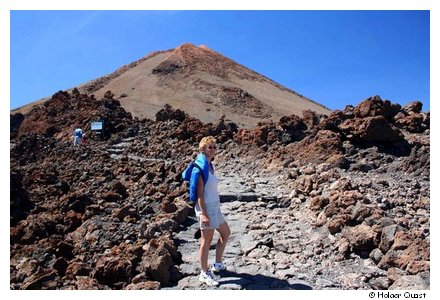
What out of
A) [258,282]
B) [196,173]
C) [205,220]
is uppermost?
[196,173]

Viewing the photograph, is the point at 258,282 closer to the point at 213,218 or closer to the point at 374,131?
the point at 213,218

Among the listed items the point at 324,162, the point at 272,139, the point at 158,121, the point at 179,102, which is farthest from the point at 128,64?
the point at 324,162

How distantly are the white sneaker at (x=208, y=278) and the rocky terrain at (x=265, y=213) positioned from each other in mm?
151

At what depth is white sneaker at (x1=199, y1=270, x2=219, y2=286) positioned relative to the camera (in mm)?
4742

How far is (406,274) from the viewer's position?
15.7 feet

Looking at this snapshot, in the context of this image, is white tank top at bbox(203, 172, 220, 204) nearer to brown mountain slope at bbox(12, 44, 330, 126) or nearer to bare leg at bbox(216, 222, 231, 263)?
bare leg at bbox(216, 222, 231, 263)

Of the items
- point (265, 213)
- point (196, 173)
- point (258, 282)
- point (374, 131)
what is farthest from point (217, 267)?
point (374, 131)

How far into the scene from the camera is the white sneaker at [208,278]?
4.74 m

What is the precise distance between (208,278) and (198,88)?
38097 mm

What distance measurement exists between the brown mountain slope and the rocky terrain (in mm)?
18214

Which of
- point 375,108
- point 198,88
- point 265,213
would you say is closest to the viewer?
point 265,213

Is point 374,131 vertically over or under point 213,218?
over

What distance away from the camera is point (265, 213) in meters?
7.98

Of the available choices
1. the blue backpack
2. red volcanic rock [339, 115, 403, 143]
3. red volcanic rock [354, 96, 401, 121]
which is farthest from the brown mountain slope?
the blue backpack
